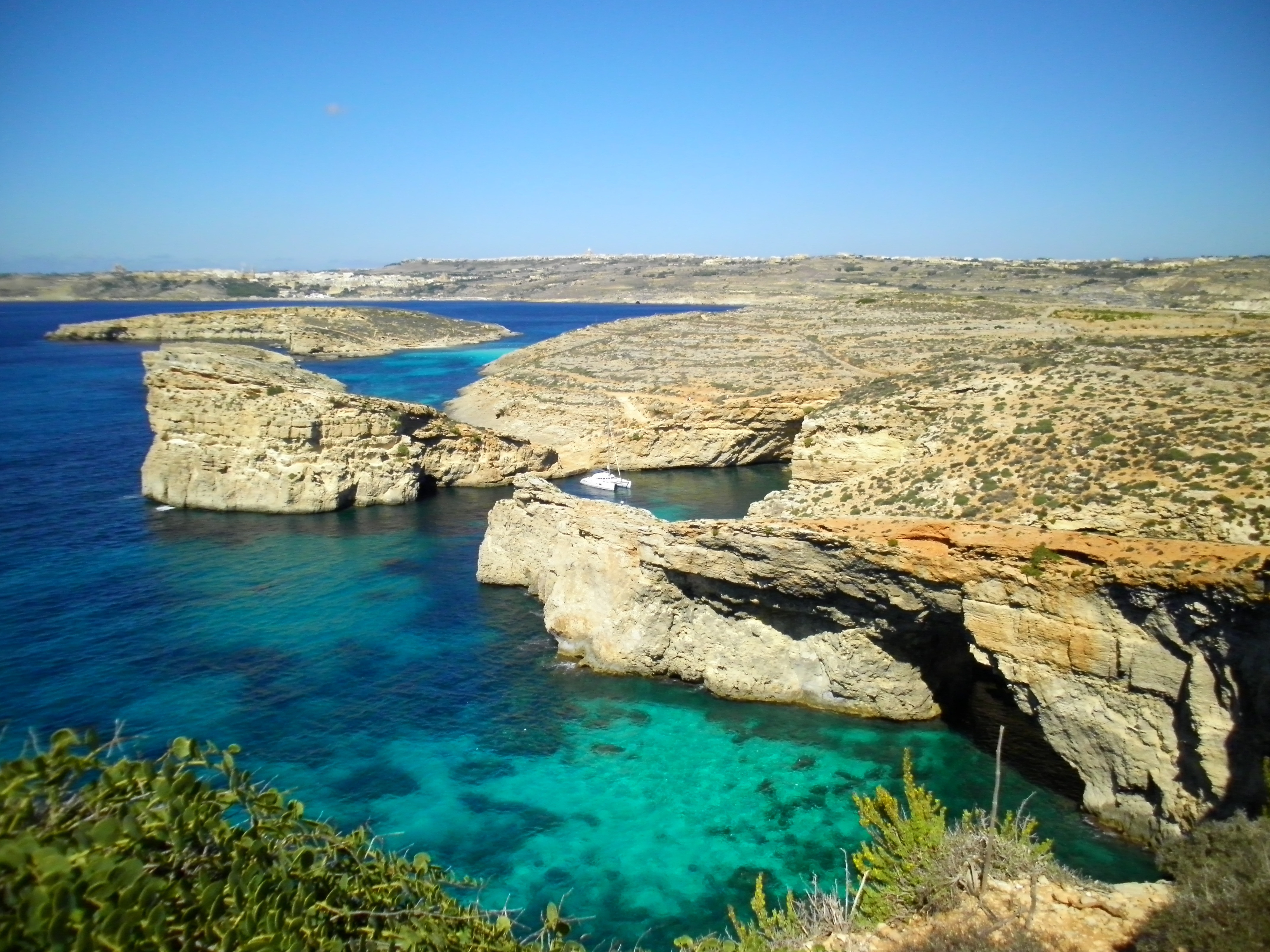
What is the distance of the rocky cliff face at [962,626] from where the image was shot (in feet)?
46.0

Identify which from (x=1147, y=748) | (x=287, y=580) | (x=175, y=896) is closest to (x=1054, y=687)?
(x=1147, y=748)

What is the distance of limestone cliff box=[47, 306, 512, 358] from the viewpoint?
103375 mm

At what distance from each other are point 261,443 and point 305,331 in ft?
239

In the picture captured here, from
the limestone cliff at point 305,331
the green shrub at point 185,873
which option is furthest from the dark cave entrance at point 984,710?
the limestone cliff at point 305,331

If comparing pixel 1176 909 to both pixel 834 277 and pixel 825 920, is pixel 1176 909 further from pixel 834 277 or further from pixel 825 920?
pixel 834 277

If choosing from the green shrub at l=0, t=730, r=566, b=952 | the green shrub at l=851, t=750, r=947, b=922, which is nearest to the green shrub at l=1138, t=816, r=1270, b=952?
the green shrub at l=851, t=750, r=947, b=922

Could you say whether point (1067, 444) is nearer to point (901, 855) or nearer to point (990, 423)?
point (990, 423)

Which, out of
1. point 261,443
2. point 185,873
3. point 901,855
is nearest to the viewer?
point 185,873

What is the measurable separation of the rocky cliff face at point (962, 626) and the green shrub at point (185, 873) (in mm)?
12456

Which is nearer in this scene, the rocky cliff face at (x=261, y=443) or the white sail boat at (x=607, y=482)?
the rocky cliff face at (x=261, y=443)

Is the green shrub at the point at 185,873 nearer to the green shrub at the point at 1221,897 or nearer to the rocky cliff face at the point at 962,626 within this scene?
the green shrub at the point at 1221,897

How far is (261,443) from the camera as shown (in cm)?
3841

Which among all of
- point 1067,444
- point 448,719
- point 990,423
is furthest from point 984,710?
point 448,719

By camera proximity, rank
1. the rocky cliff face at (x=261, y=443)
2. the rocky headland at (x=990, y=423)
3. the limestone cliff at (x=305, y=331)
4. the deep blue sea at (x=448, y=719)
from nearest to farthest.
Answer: the deep blue sea at (x=448, y=719), the rocky headland at (x=990, y=423), the rocky cliff face at (x=261, y=443), the limestone cliff at (x=305, y=331)
